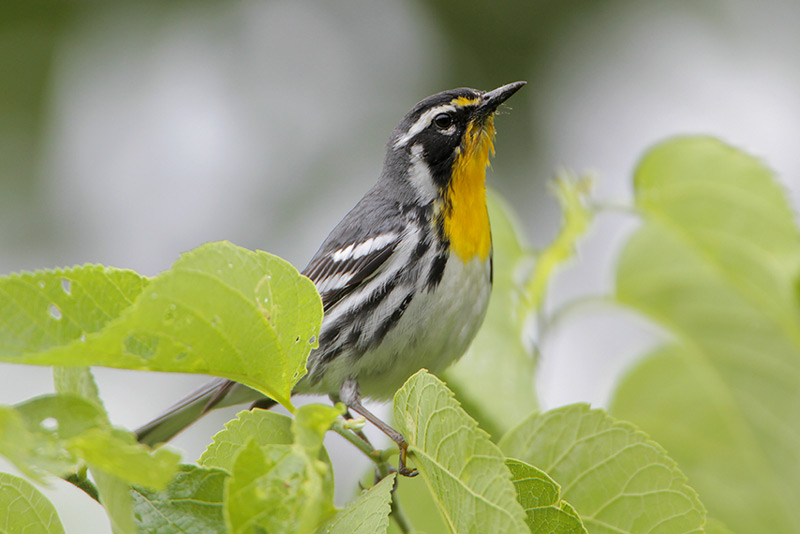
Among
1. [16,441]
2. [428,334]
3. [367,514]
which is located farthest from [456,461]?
[428,334]

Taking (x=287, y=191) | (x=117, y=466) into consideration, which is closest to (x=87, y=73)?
(x=287, y=191)

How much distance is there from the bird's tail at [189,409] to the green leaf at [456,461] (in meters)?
1.60

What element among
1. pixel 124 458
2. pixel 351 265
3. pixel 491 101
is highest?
pixel 491 101

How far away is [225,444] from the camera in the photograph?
47.3 inches

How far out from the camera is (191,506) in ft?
3.54

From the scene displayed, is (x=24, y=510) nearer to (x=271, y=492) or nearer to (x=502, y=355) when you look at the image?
(x=271, y=492)

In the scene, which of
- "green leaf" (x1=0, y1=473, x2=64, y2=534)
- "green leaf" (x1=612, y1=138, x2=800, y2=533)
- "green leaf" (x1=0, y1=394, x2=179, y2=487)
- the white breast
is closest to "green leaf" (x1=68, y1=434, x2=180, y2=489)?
"green leaf" (x1=0, y1=394, x2=179, y2=487)

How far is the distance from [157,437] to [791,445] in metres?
2.10

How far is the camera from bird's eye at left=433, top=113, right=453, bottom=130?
9.07ft

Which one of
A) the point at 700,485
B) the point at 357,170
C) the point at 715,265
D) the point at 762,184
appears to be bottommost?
the point at 700,485

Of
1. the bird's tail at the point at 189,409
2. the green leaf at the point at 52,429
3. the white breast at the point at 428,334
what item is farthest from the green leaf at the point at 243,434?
the bird's tail at the point at 189,409

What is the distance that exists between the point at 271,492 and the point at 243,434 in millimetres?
343

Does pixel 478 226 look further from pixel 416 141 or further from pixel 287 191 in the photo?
pixel 287 191

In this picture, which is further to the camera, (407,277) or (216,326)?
(407,277)
